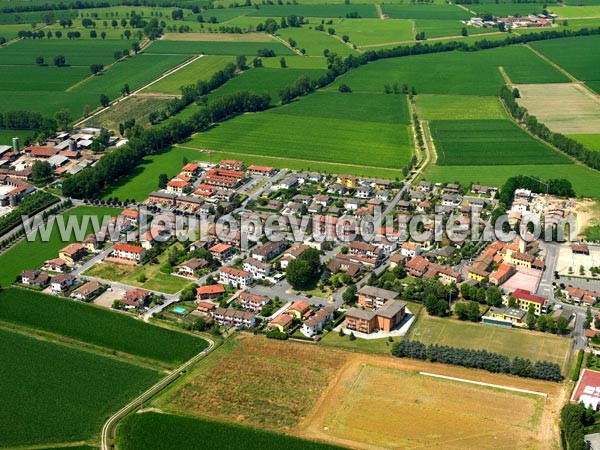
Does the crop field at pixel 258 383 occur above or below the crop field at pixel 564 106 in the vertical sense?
below

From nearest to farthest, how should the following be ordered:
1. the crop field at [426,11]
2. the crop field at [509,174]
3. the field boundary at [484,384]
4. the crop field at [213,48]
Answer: the field boundary at [484,384] → the crop field at [509,174] → the crop field at [213,48] → the crop field at [426,11]

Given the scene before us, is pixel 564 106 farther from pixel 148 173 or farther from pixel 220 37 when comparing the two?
pixel 220 37

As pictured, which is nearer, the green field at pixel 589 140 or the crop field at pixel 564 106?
the green field at pixel 589 140

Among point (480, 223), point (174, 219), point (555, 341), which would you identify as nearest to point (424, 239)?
point (480, 223)

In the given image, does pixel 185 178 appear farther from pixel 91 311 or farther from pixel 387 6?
pixel 387 6

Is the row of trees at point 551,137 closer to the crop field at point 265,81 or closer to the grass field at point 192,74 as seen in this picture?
the crop field at point 265,81

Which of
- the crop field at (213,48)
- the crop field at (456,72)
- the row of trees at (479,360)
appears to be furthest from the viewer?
the crop field at (213,48)

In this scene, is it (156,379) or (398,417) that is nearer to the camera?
(398,417)

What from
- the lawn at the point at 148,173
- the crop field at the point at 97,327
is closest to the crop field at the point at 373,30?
the lawn at the point at 148,173
